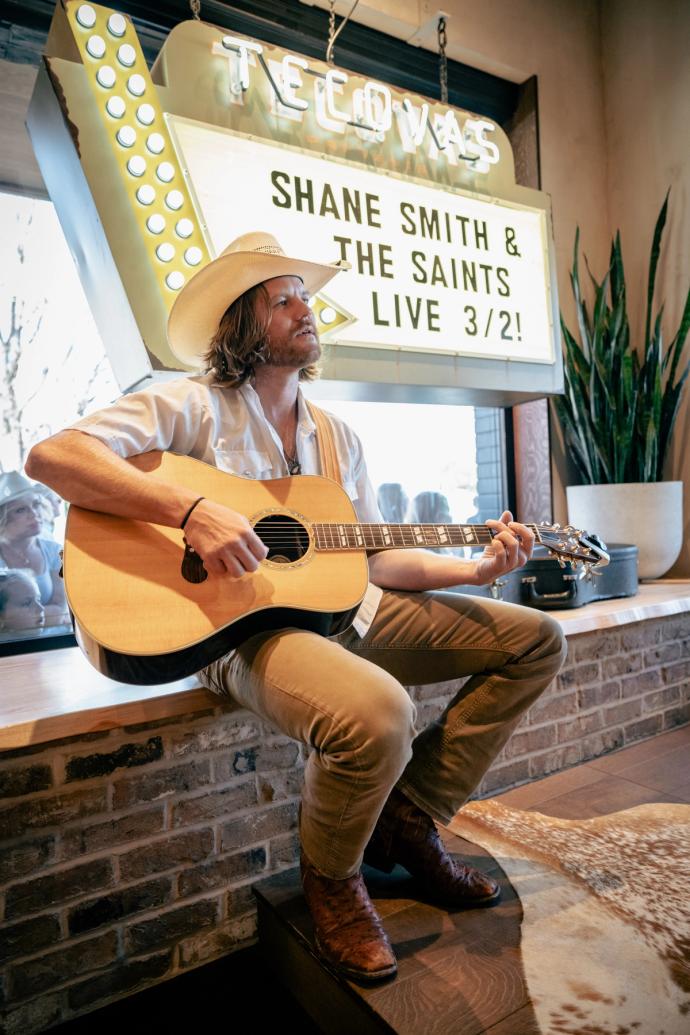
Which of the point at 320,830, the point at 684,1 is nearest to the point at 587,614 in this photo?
the point at 320,830

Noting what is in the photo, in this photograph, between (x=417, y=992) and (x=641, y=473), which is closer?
(x=417, y=992)

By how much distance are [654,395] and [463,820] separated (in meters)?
2.15

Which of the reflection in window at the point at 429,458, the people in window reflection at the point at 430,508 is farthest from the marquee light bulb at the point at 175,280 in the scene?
the people in window reflection at the point at 430,508

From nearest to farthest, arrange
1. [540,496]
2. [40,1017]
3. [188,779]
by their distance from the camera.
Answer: [40,1017] < [188,779] < [540,496]

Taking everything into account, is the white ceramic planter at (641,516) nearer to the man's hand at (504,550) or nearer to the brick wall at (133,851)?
the man's hand at (504,550)

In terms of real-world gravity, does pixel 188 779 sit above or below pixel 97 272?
below

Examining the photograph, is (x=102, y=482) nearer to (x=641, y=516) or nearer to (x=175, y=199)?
(x=175, y=199)

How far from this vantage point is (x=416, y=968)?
1.32 meters

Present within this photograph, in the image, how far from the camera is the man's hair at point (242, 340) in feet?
5.91

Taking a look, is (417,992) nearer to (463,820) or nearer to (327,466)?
(463,820)

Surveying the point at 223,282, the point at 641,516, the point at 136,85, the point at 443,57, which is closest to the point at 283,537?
the point at 223,282

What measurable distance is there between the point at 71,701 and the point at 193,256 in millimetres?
1429

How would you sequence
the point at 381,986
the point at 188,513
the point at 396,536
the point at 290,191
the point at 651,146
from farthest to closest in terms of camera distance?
1. the point at 651,146
2. the point at 290,191
3. the point at 396,536
4. the point at 188,513
5. the point at 381,986

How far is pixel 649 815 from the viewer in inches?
79.9
